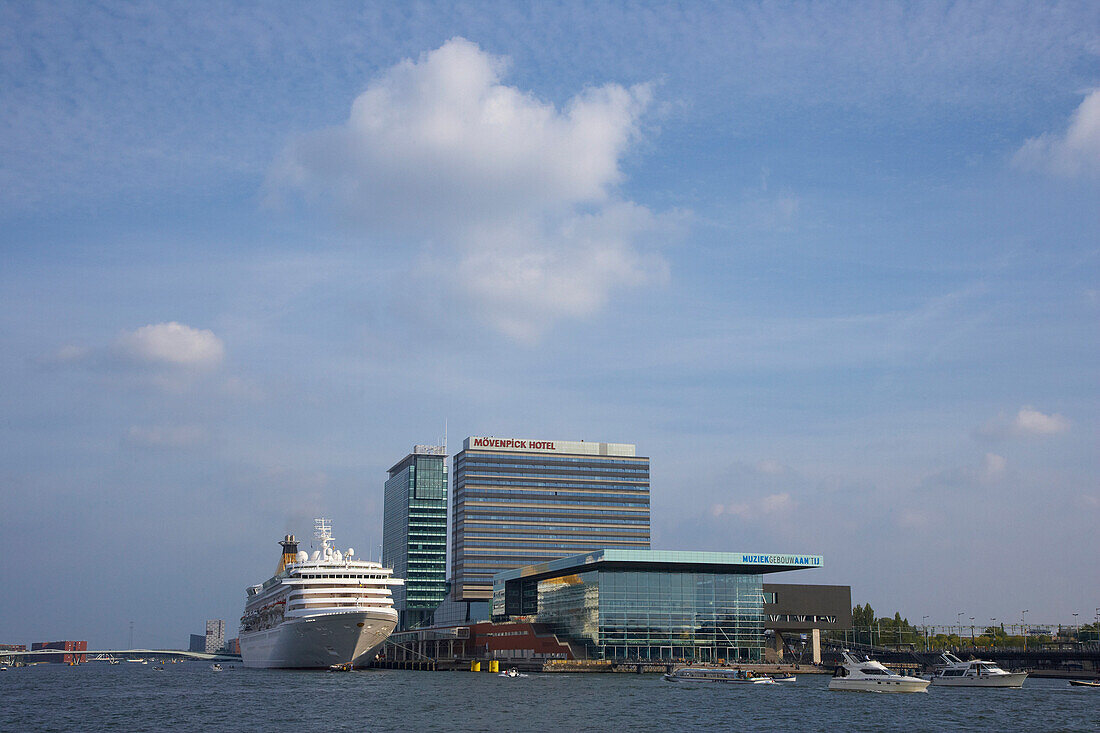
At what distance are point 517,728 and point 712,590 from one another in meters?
102

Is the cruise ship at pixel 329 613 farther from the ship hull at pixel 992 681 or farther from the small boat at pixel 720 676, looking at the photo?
the ship hull at pixel 992 681

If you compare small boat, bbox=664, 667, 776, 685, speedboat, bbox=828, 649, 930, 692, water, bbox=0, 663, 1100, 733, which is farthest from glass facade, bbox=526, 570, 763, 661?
speedboat, bbox=828, 649, 930, 692

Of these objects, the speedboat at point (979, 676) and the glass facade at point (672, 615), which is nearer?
the speedboat at point (979, 676)

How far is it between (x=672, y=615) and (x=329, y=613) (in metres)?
56.9

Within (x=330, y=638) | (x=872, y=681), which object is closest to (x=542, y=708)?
(x=872, y=681)

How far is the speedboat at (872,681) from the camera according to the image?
100250 millimetres

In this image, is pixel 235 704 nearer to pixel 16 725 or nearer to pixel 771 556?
pixel 16 725

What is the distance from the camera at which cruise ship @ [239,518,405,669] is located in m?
134

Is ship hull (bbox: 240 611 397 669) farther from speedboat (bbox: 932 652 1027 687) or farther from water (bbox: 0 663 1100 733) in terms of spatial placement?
speedboat (bbox: 932 652 1027 687)

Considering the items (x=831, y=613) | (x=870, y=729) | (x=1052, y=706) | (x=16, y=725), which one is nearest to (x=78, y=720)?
(x=16, y=725)

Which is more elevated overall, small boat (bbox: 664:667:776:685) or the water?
the water

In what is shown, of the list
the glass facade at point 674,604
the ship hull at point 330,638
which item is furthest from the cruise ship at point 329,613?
the glass facade at point 674,604

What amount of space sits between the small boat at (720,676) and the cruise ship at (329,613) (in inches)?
1643

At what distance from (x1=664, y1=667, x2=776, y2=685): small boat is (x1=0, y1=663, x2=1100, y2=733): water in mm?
3360
